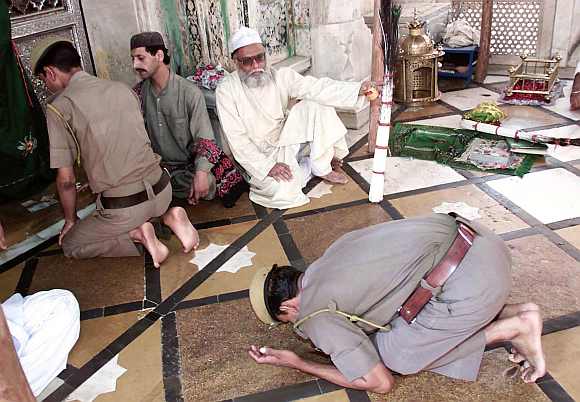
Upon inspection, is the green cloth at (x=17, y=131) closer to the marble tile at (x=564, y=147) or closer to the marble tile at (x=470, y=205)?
the marble tile at (x=470, y=205)

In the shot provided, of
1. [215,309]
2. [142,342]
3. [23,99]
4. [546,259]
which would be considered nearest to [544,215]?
[546,259]

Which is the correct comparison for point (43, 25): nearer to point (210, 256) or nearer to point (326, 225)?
point (210, 256)

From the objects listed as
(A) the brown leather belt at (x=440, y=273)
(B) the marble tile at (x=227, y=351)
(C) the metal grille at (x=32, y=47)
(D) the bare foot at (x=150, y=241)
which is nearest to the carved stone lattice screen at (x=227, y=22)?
(C) the metal grille at (x=32, y=47)

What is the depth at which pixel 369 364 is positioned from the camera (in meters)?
2.31

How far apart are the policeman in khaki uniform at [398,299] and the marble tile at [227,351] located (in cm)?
34

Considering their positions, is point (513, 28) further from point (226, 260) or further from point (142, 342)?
point (142, 342)

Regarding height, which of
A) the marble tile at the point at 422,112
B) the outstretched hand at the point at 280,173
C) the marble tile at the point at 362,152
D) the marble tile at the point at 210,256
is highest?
the outstretched hand at the point at 280,173

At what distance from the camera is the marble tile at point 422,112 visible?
19.3 ft

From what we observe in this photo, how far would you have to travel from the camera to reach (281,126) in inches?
176

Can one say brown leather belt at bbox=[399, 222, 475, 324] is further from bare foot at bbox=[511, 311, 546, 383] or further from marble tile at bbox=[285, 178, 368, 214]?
marble tile at bbox=[285, 178, 368, 214]

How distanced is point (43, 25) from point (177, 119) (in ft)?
3.82

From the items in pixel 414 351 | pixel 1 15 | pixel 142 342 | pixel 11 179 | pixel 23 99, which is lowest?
pixel 142 342

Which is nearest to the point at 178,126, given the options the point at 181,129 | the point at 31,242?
the point at 181,129

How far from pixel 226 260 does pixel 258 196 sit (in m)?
0.85
